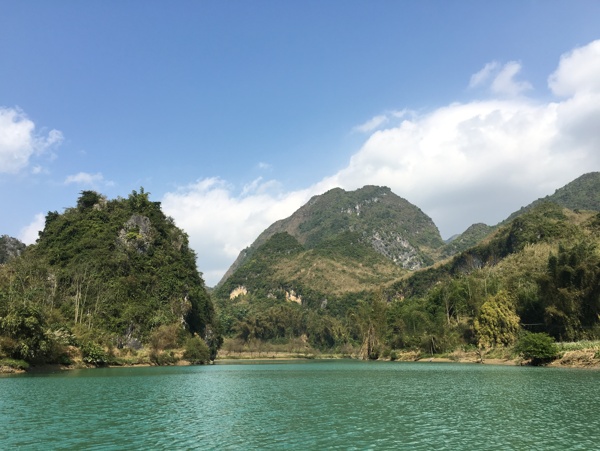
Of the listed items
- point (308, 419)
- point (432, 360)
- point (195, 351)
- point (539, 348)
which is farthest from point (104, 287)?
point (308, 419)

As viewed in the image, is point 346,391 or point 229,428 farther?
point 346,391

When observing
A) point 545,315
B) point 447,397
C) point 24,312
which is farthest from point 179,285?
point 447,397

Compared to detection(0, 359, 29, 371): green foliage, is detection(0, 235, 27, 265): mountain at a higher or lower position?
higher

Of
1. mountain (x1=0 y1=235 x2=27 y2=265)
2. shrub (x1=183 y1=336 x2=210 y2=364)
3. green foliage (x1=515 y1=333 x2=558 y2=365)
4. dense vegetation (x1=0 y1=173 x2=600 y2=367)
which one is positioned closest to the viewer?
green foliage (x1=515 y1=333 x2=558 y2=365)

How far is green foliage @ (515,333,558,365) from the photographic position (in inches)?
2072

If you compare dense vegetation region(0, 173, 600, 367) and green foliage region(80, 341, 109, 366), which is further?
green foliage region(80, 341, 109, 366)

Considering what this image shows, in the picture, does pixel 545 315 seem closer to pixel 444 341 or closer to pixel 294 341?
Answer: pixel 444 341

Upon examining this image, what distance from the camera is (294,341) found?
169m

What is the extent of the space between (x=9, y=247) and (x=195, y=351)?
66.8 metres

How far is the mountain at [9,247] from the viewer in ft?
377

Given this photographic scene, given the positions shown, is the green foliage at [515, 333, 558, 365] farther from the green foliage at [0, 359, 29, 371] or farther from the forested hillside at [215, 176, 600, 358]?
the green foliage at [0, 359, 29, 371]

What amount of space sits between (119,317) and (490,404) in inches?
2840

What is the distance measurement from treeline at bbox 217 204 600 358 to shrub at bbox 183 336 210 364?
3616 cm

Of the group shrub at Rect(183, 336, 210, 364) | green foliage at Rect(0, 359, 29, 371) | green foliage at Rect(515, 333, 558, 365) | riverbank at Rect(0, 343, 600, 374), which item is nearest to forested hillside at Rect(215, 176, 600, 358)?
riverbank at Rect(0, 343, 600, 374)
